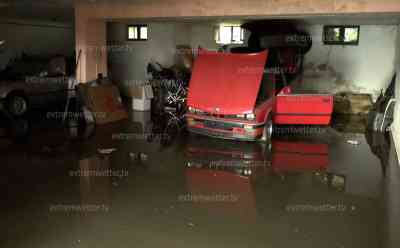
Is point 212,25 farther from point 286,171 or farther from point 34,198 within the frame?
point 34,198

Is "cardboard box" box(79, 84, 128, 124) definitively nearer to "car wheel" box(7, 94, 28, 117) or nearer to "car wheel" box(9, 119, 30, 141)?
"car wheel" box(9, 119, 30, 141)

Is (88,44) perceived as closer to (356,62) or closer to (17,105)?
(17,105)

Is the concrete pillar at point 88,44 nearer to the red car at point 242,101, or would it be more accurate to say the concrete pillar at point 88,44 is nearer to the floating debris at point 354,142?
the red car at point 242,101

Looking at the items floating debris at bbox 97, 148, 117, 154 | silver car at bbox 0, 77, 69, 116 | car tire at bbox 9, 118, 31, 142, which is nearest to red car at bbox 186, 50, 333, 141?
floating debris at bbox 97, 148, 117, 154

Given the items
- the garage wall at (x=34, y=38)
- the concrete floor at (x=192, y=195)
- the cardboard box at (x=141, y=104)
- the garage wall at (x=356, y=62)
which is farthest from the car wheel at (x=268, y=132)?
the garage wall at (x=34, y=38)

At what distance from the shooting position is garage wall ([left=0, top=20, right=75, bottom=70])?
13.0 m

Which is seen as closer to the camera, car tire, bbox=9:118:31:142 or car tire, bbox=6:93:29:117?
car tire, bbox=9:118:31:142

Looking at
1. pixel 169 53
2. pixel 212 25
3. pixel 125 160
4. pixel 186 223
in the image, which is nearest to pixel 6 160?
pixel 125 160

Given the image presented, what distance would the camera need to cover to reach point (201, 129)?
803 cm

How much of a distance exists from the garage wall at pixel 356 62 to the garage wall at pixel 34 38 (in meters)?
9.04

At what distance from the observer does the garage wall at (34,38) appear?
13.0 metres

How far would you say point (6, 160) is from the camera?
21.0 ft

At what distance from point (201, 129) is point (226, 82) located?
1.11 m

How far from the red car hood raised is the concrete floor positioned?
780 millimetres
